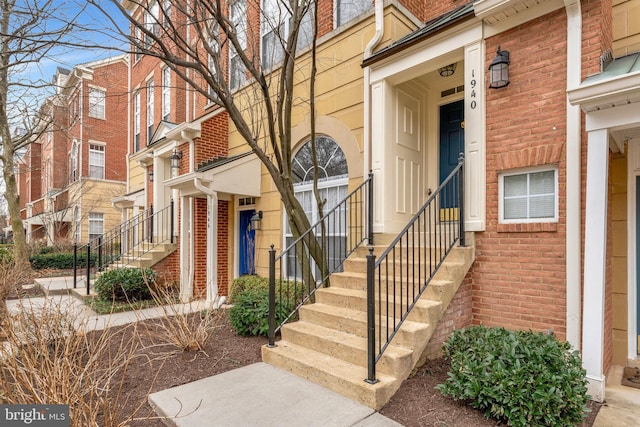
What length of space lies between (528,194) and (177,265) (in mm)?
8023

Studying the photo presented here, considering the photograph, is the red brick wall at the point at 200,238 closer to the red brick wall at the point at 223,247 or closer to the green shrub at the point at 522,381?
the red brick wall at the point at 223,247

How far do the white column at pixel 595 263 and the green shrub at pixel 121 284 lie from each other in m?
7.04

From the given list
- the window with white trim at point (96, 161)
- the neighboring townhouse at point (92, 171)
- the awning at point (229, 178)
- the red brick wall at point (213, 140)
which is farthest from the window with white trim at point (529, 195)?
the window with white trim at point (96, 161)

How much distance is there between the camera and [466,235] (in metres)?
4.35

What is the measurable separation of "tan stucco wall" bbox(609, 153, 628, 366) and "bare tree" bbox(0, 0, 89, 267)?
663 centimetres

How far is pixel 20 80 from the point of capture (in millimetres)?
7594

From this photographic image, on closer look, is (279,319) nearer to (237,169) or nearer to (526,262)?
(526,262)

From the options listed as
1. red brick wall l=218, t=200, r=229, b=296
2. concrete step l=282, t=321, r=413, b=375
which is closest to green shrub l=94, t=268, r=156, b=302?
red brick wall l=218, t=200, r=229, b=296

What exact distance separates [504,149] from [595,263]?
4.95 feet

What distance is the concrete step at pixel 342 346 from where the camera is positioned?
3.27 metres

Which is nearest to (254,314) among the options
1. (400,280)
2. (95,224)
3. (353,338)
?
(353,338)

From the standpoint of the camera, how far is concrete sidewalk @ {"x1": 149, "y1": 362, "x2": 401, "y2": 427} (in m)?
2.83

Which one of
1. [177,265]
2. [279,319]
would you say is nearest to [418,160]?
[279,319]

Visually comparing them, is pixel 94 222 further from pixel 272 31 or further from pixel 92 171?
pixel 272 31
